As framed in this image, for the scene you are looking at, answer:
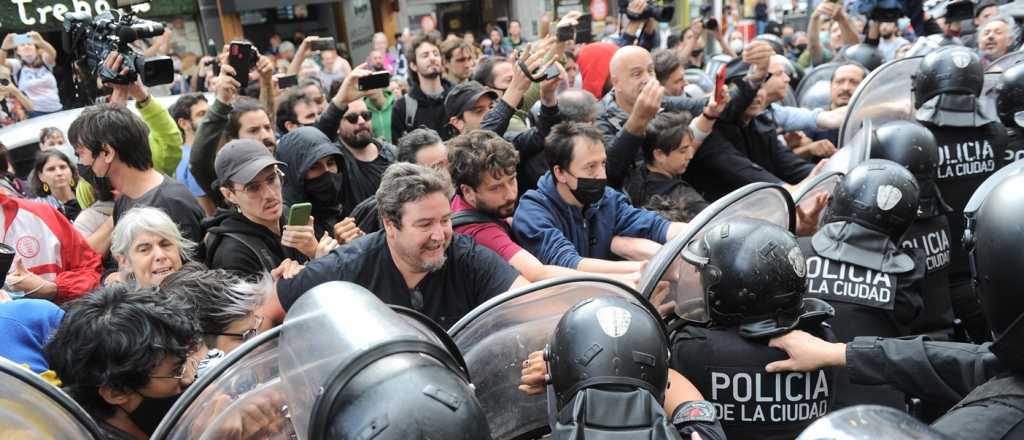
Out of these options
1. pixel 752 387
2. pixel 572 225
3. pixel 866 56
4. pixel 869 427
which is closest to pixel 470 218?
pixel 572 225

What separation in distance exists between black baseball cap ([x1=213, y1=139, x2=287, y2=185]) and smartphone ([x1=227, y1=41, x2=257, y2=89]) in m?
1.04

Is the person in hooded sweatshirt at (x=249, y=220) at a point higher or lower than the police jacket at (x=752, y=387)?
higher

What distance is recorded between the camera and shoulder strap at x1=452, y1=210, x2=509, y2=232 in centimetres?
364

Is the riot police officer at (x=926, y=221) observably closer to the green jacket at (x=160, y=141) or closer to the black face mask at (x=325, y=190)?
the black face mask at (x=325, y=190)

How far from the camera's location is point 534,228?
368 cm

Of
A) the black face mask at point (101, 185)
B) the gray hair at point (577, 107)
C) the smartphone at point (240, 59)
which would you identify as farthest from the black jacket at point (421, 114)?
the black face mask at point (101, 185)

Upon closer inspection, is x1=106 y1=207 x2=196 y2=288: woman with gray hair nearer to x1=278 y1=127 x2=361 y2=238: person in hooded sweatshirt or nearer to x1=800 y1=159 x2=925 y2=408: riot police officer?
x1=278 y1=127 x2=361 y2=238: person in hooded sweatshirt

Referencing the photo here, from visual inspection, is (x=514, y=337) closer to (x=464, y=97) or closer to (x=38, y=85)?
(x=464, y=97)

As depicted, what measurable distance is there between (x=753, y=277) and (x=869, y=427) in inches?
43.0

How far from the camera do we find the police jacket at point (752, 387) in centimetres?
234

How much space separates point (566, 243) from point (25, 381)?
234 cm

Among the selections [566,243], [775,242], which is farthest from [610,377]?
[566,243]

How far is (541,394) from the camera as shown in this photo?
7.87 ft

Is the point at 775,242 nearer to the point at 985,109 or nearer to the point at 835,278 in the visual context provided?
the point at 835,278
